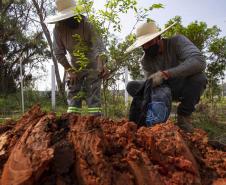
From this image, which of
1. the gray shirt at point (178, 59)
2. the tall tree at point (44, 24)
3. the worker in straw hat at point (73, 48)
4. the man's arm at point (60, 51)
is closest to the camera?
the gray shirt at point (178, 59)

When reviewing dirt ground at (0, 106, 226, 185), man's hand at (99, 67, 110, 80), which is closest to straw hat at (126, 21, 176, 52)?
man's hand at (99, 67, 110, 80)

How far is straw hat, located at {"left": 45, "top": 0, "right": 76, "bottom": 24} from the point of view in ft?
13.7

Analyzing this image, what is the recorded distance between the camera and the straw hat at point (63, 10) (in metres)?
4.18

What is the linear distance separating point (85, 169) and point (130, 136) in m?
0.30

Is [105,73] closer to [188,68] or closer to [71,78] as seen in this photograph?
[188,68]

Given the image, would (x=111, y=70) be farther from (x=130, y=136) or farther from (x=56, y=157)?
(x=56, y=157)

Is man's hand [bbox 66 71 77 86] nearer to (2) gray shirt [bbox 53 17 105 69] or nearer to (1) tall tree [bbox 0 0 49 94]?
(2) gray shirt [bbox 53 17 105 69]

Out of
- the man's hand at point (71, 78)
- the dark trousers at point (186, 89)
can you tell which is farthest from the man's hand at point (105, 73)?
the man's hand at point (71, 78)

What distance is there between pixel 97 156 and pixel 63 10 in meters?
3.14

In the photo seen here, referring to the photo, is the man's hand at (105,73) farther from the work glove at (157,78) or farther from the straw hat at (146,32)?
the straw hat at (146,32)

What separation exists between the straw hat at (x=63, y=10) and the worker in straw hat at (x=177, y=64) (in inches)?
33.7

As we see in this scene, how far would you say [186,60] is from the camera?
12.4 ft

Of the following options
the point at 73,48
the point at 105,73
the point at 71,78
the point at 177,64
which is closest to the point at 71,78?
the point at 71,78

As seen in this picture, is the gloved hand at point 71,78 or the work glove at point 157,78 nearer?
the work glove at point 157,78
